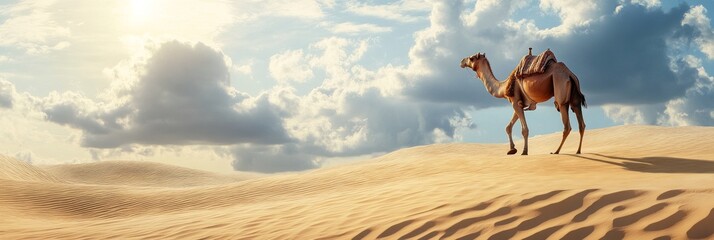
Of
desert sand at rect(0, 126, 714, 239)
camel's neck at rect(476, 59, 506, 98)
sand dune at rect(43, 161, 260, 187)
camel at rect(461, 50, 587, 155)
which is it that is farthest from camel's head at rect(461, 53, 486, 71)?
sand dune at rect(43, 161, 260, 187)

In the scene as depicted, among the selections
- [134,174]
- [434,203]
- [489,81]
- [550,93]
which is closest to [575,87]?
[550,93]

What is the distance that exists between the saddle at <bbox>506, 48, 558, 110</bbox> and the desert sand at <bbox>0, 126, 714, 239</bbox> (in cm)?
186

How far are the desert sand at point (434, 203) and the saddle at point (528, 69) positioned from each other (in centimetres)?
186

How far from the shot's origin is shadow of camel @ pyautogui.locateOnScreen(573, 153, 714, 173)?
37.5 feet

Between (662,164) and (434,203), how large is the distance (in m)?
6.54

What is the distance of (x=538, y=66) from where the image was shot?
47.6 feet

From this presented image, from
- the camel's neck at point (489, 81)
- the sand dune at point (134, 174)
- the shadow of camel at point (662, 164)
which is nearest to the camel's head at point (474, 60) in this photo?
the camel's neck at point (489, 81)

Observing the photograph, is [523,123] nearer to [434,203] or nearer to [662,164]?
[662,164]

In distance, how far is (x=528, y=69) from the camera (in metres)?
14.9

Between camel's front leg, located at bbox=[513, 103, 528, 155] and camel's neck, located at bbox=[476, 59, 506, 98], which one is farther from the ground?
camel's neck, located at bbox=[476, 59, 506, 98]

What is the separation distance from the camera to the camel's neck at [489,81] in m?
17.0

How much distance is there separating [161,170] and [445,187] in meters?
42.7

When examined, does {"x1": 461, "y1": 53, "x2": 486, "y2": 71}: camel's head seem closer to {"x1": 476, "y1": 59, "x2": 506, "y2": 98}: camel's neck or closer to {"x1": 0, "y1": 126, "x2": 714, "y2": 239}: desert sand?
{"x1": 476, "y1": 59, "x2": 506, "y2": 98}: camel's neck

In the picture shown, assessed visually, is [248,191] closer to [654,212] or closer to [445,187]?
[445,187]
